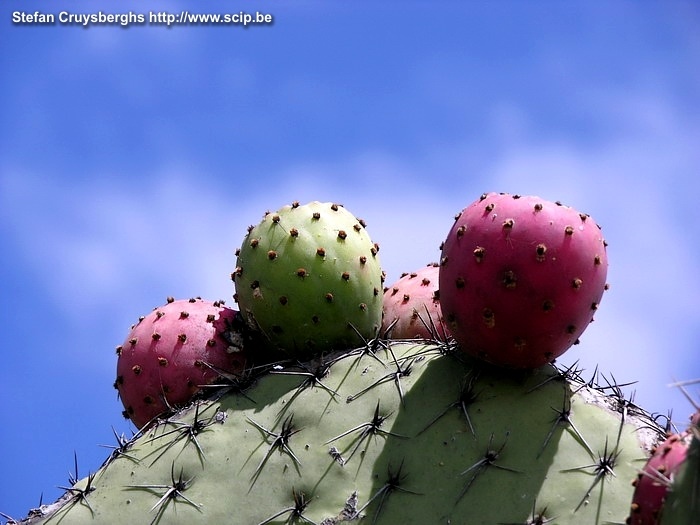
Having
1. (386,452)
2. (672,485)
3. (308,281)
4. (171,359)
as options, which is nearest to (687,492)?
(672,485)

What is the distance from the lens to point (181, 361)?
3.68m

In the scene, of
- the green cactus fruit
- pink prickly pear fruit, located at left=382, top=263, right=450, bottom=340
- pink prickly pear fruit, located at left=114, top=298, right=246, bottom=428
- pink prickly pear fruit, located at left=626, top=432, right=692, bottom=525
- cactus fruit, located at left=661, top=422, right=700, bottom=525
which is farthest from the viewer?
pink prickly pear fruit, located at left=382, top=263, right=450, bottom=340

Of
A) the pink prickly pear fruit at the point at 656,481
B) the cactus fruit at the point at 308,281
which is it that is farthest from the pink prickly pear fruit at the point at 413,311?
the pink prickly pear fruit at the point at 656,481

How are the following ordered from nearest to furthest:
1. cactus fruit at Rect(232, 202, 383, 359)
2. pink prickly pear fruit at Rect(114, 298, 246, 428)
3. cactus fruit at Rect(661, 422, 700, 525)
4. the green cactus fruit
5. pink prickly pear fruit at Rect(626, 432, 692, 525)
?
cactus fruit at Rect(661, 422, 700, 525) < pink prickly pear fruit at Rect(626, 432, 692, 525) < the green cactus fruit < cactus fruit at Rect(232, 202, 383, 359) < pink prickly pear fruit at Rect(114, 298, 246, 428)

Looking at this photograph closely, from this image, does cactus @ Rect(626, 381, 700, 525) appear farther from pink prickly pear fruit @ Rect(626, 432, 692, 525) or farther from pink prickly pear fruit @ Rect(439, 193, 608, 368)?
pink prickly pear fruit @ Rect(439, 193, 608, 368)

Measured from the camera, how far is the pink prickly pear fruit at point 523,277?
294 cm

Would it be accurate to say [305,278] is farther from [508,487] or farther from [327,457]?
[508,487]

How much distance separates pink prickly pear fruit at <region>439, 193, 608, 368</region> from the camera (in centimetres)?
294

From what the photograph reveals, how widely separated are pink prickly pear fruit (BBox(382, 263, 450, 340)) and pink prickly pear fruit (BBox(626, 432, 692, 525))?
4.94 ft

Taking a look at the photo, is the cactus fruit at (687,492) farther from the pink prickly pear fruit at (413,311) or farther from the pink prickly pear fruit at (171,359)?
the pink prickly pear fruit at (171,359)

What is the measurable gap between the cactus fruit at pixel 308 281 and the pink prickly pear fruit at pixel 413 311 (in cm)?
17

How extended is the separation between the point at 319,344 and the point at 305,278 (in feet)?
0.89

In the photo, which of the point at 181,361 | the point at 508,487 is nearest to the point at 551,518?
the point at 508,487

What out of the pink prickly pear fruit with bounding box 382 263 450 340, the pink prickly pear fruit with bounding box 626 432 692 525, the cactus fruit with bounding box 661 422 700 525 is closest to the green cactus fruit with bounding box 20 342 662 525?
the pink prickly pear fruit with bounding box 382 263 450 340
